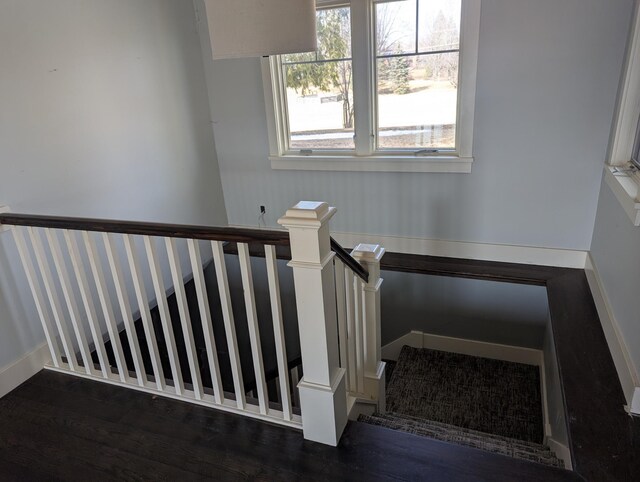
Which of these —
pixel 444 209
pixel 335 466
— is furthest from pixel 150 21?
pixel 335 466

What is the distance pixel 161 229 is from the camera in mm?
1755

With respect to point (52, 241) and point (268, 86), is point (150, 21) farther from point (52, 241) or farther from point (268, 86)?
point (52, 241)

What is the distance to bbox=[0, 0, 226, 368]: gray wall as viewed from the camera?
2.37m

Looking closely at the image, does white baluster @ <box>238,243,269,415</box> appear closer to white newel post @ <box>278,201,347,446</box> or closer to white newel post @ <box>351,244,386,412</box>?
white newel post @ <box>278,201,347,446</box>

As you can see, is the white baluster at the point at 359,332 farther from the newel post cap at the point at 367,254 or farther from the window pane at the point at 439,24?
the window pane at the point at 439,24

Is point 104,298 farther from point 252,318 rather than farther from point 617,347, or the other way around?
point 617,347

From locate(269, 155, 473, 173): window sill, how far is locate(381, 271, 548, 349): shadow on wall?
90cm

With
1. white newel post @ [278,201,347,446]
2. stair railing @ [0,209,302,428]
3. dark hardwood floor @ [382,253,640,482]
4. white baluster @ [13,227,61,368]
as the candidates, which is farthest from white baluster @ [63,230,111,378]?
dark hardwood floor @ [382,253,640,482]

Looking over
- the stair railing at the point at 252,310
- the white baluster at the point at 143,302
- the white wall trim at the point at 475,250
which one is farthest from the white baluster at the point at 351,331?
the white wall trim at the point at 475,250

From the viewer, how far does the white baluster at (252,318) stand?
1.71 m

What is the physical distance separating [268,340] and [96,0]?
279 centimetres

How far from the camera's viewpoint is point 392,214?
12.6ft

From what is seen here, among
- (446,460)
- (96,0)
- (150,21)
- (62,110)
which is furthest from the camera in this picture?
(150,21)

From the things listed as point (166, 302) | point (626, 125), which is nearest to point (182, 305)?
point (166, 302)
